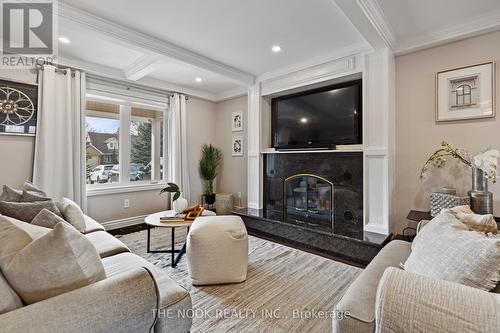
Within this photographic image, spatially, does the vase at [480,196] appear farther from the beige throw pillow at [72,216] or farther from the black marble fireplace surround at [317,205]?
the beige throw pillow at [72,216]

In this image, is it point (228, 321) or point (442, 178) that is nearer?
point (228, 321)

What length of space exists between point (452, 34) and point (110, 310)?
3514 mm

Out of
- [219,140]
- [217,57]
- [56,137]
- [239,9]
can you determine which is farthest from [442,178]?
[56,137]

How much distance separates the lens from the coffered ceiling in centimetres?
209

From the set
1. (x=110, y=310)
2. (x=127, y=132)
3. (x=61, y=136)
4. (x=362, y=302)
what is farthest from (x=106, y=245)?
(x=127, y=132)

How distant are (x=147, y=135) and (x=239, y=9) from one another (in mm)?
2880

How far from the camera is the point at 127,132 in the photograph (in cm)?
396

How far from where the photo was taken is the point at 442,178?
2543 millimetres

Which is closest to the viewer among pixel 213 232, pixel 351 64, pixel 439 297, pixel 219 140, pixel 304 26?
pixel 439 297

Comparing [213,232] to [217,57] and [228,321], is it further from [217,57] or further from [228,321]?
[217,57]

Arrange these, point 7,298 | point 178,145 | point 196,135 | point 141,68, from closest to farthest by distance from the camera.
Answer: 1. point 7,298
2. point 141,68
3. point 178,145
4. point 196,135

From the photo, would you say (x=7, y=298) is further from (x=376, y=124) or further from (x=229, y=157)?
(x=229, y=157)

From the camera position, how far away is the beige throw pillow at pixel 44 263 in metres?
0.89

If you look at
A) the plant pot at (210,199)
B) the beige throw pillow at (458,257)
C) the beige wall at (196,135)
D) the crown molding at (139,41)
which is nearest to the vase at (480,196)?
the beige throw pillow at (458,257)
